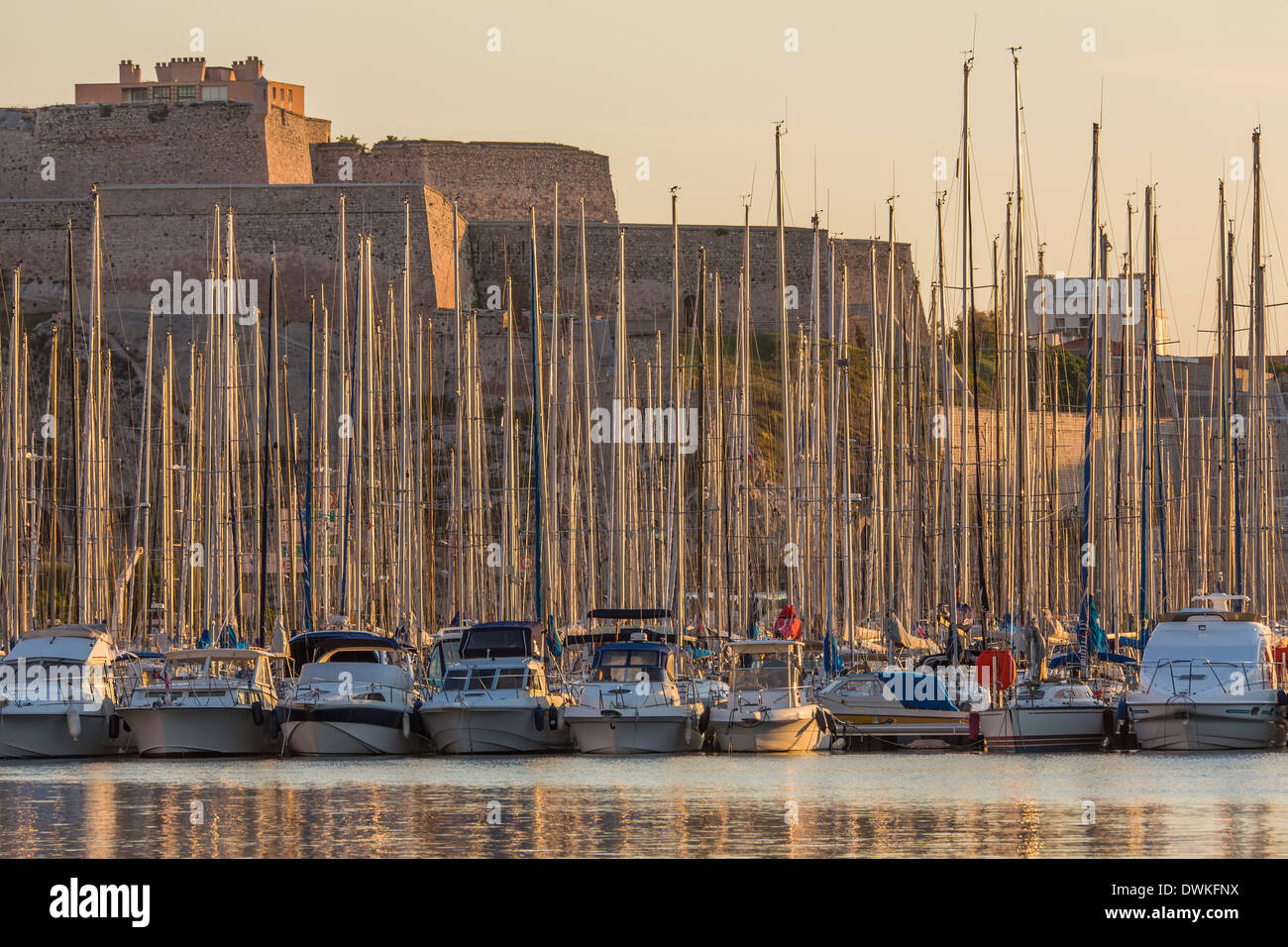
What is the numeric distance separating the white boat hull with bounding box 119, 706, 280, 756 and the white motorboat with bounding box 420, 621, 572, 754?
2.83 metres

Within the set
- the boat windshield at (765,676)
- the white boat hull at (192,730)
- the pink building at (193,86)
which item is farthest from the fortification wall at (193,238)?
the boat windshield at (765,676)

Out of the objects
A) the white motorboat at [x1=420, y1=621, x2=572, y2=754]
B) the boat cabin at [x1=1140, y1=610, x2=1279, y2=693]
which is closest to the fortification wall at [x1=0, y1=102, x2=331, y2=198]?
the white motorboat at [x1=420, y1=621, x2=572, y2=754]

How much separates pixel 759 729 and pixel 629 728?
1963 millimetres

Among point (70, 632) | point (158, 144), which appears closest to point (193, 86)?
point (158, 144)

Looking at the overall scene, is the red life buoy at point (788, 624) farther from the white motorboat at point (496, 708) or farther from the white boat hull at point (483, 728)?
the white boat hull at point (483, 728)

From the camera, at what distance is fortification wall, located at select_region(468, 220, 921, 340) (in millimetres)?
75625

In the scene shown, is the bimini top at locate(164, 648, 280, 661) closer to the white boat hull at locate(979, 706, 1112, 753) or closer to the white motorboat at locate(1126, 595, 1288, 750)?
the white boat hull at locate(979, 706, 1112, 753)

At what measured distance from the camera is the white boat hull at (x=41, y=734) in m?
31.3
